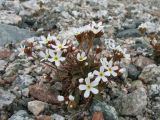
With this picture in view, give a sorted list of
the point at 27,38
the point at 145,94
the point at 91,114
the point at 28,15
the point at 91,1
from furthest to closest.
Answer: the point at 91,1, the point at 28,15, the point at 27,38, the point at 145,94, the point at 91,114

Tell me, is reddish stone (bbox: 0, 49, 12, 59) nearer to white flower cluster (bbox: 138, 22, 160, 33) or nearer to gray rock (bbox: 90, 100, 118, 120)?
gray rock (bbox: 90, 100, 118, 120)

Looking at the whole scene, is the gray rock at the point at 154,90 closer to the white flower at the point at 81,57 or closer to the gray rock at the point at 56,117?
the white flower at the point at 81,57

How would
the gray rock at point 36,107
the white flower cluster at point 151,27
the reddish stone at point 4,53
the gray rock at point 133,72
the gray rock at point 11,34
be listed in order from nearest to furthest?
the gray rock at point 36,107 → the gray rock at point 133,72 → the reddish stone at point 4,53 → the gray rock at point 11,34 → the white flower cluster at point 151,27

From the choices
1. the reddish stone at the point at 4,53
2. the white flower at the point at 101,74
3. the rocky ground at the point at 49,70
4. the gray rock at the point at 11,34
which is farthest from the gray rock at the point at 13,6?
the white flower at the point at 101,74

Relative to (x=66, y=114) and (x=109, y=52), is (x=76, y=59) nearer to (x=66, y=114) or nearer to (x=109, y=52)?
(x=66, y=114)

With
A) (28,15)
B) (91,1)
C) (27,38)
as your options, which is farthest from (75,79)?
(91,1)

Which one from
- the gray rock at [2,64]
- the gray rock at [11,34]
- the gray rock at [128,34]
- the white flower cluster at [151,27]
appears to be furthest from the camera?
the white flower cluster at [151,27]

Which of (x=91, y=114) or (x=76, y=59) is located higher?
(x=76, y=59)

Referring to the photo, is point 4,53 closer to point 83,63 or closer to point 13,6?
point 83,63
